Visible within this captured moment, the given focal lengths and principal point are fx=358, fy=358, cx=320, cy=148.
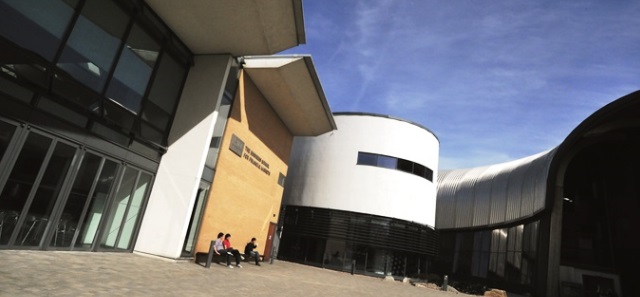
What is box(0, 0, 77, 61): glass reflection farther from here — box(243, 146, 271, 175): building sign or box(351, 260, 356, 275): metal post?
box(351, 260, 356, 275): metal post

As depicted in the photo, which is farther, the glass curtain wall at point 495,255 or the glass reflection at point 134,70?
the glass curtain wall at point 495,255

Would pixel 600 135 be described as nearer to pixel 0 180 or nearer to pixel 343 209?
pixel 343 209

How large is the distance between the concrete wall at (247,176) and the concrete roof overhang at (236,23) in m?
2.37

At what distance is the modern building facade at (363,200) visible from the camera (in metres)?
23.8

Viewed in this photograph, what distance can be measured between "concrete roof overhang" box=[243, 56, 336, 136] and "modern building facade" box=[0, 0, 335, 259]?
8 cm

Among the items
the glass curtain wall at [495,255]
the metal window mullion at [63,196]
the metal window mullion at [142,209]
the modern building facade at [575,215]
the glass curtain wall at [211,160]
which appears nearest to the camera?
the metal window mullion at [63,196]

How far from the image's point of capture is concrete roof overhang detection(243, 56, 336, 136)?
13891 mm

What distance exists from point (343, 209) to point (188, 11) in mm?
16959

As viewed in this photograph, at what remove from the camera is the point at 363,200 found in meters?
24.4

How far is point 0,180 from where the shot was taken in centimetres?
723

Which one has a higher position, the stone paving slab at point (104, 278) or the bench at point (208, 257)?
the bench at point (208, 257)

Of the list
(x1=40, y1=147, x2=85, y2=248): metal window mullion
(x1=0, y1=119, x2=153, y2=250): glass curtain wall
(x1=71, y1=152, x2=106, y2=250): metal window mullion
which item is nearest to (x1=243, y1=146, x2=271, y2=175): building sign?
(x1=0, y1=119, x2=153, y2=250): glass curtain wall

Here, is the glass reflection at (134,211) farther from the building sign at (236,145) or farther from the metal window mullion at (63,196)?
the building sign at (236,145)

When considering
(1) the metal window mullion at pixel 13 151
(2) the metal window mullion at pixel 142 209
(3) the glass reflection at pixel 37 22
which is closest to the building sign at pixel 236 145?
(2) the metal window mullion at pixel 142 209
